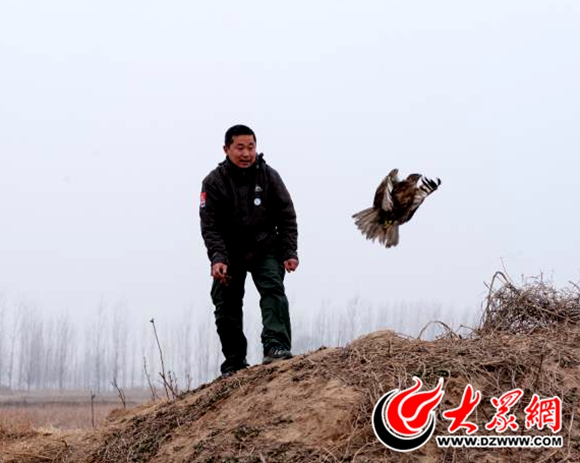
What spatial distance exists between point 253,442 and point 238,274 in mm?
1670

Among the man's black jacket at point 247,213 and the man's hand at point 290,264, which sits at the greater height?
the man's black jacket at point 247,213

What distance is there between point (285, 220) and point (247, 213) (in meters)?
0.26

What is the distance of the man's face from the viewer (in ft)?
16.8

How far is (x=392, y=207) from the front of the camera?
6.25 m

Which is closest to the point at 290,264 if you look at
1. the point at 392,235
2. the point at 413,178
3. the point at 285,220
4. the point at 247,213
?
the point at 285,220

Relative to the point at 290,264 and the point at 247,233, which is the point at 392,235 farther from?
the point at 247,233

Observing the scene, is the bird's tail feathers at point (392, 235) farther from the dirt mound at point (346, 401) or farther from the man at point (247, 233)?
the dirt mound at point (346, 401)

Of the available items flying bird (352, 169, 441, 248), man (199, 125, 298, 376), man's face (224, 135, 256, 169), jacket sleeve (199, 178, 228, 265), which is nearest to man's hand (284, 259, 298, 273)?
man (199, 125, 298, 376)

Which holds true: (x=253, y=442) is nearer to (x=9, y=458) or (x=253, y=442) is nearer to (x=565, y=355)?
(x=565, y=355)

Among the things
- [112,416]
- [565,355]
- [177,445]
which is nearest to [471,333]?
[565,355]

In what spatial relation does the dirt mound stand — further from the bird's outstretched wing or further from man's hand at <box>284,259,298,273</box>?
the bird's outstretched wing

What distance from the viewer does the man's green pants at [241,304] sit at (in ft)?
16.5

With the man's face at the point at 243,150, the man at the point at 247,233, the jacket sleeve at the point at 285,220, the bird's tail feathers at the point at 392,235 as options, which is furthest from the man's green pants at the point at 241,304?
the bird's tail feathers at the point at 392,235

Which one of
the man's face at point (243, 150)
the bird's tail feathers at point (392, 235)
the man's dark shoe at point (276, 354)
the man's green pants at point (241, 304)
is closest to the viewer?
the man's dark shoe at point (276, 354)
